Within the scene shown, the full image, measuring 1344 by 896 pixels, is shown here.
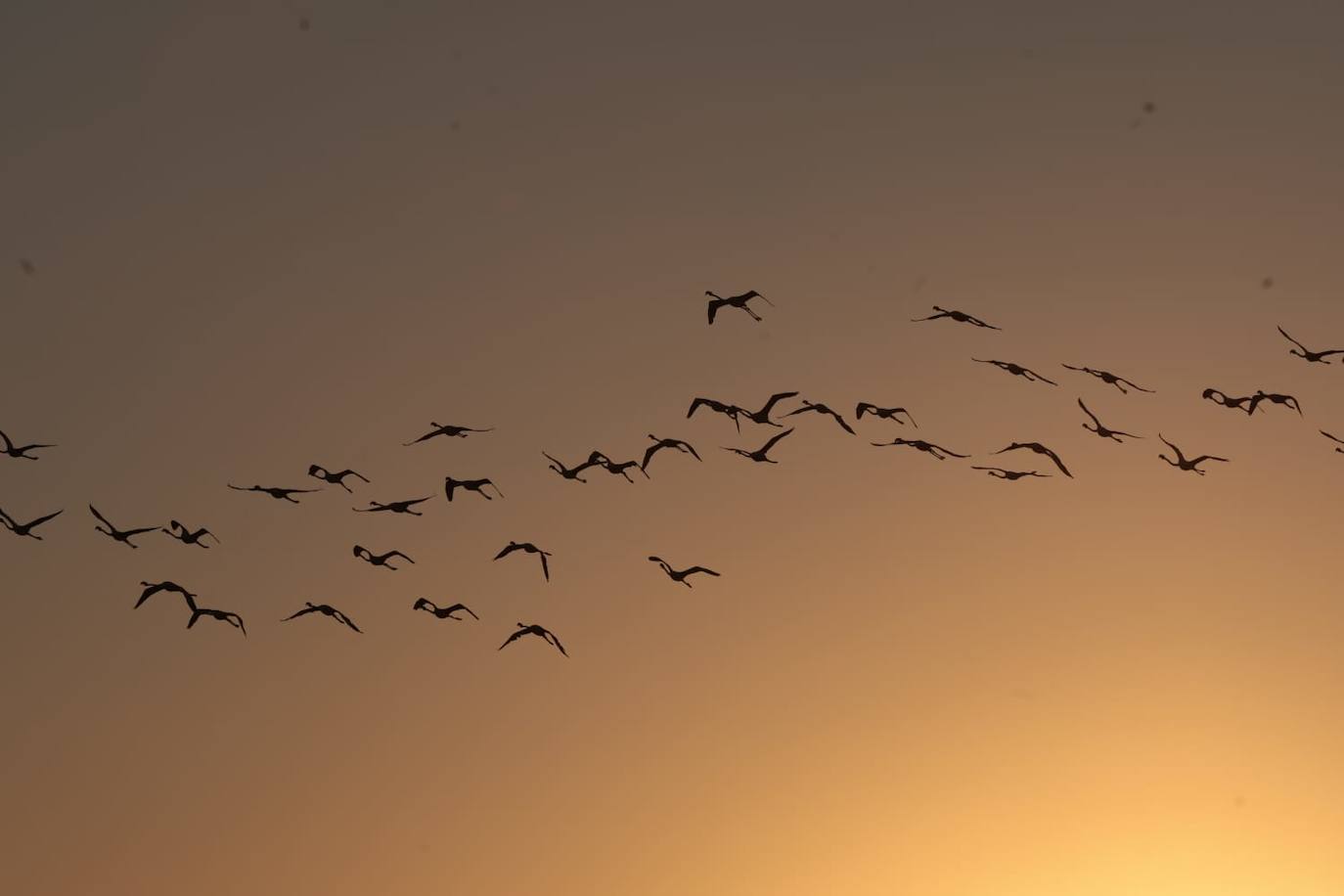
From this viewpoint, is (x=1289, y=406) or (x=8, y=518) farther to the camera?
(x=1289, y=406)

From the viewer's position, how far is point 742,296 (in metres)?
47.5

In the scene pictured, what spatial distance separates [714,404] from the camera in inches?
1951

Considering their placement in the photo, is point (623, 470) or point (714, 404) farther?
point (623, 470)

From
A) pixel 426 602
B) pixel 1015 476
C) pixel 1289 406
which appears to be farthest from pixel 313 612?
pixel 1289 406

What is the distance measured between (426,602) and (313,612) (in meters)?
3.26

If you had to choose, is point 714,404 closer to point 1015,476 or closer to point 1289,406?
point 1015,476

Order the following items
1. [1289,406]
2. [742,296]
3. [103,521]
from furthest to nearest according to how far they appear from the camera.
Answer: [1289,406], [103,521], [742,296]

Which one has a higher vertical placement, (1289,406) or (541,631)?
(1289,406)

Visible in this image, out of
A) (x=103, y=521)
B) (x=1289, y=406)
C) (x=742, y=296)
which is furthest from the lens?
(x=1289, y=406)

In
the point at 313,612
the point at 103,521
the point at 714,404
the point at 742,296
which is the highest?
the point at 742,296

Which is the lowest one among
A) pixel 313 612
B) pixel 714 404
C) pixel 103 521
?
pixel 313 612

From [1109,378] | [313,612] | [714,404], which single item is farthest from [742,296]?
[313,612]

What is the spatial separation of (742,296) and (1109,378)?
11.4 m

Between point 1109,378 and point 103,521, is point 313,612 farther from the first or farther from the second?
point 1109,378
